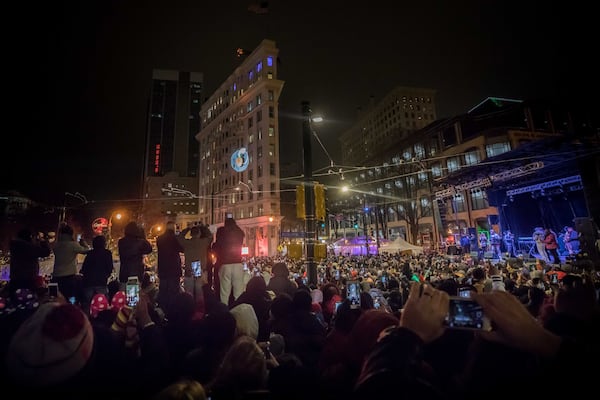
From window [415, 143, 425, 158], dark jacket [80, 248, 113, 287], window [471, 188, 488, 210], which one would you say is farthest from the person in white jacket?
window [415, 143, 425, 158]

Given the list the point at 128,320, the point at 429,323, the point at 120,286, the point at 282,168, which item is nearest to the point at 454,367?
the point at 429,323

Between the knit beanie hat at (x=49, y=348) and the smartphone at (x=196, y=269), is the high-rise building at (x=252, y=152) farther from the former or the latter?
the knit beanie hat at (x=49, y=348)

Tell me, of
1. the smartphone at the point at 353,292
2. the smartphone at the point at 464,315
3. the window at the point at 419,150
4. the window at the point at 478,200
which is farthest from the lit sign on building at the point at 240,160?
the smartphone at the point at 464,315

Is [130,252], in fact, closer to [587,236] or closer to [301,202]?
[301,202]

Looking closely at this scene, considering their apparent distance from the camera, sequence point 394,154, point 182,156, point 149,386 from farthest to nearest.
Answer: point 182,156, point 394,154, point 149,386

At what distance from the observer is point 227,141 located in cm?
6812

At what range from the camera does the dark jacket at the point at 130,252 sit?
247 inches

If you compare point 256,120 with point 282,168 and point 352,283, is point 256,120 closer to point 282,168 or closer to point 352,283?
point 282,168

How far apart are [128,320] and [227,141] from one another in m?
68.8

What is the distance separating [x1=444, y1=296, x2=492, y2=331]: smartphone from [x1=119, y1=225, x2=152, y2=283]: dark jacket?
6106 millimetres

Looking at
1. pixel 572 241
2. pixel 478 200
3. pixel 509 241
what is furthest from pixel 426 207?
pixel 572 241

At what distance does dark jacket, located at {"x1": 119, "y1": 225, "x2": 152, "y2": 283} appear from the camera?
247 inches

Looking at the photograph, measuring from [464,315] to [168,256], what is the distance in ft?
19.2

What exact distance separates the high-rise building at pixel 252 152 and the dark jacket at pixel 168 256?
42615mm
